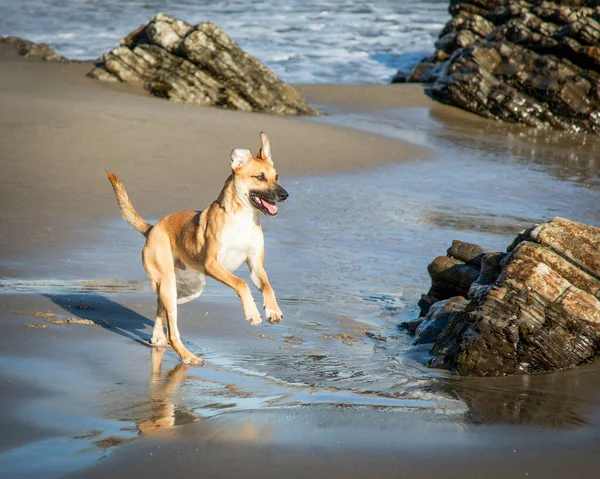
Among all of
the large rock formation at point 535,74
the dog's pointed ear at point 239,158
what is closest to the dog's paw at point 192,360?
the dog's pointed ear at point 239,158

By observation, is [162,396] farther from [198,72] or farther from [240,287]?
[198,72]

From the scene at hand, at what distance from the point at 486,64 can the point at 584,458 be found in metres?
17.0

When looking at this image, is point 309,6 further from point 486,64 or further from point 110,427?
point 110,427

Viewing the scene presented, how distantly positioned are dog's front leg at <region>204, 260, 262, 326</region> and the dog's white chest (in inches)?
4.5

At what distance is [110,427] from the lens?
4.79m

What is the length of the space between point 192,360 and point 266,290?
78cm

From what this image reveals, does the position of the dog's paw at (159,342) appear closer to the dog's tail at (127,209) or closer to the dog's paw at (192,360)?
the dog's paw at (192,360)

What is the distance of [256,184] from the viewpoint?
22.2 feet

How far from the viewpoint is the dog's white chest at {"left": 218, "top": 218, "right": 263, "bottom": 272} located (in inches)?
264

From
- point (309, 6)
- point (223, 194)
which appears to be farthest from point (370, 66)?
point (223, 194)

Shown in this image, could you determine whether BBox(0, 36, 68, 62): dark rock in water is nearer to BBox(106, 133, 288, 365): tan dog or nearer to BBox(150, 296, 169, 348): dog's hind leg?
BBox(106, 133, 288, 365): tan dog

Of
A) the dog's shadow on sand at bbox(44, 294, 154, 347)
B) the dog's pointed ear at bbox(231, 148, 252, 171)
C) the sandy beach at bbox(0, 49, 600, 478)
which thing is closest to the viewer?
the sandy beach at bbox(0, 49, 600, 478)

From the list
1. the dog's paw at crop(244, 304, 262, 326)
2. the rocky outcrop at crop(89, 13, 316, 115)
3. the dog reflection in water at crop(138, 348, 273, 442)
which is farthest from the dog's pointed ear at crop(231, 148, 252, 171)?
the rocky outcrop at crop(89, 13, 316, 115)

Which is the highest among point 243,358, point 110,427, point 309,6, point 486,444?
point 486,444
